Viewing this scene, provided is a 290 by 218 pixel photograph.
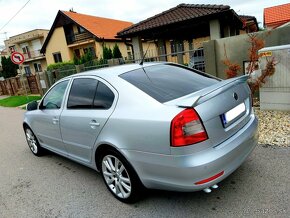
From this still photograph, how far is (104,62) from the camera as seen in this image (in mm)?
10938

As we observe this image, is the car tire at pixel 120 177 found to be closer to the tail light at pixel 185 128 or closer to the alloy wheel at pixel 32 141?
the tail light at pixel 185 128

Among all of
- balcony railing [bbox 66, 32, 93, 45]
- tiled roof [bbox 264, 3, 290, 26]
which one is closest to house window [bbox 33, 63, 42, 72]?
balcony railing [bbox 66, 32, 93, 45]

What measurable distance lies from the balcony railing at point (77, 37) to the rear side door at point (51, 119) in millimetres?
24694

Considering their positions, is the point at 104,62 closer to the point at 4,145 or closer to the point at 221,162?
the point at 4,145

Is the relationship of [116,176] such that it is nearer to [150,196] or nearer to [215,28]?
[150,196]

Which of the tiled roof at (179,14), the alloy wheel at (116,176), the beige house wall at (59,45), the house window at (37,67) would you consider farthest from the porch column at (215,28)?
the house window at (37,67)

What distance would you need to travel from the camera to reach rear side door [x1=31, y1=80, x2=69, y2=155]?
402cm

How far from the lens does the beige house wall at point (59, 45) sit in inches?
1219

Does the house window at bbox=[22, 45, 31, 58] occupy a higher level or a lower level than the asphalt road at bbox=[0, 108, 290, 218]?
higher

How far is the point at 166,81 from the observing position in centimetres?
315

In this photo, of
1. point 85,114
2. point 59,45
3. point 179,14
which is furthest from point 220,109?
point 59,45

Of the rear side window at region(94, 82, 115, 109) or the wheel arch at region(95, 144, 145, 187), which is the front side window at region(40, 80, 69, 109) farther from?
the wheel arch at region(95, 144, 145, 187)

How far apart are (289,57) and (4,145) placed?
687cm

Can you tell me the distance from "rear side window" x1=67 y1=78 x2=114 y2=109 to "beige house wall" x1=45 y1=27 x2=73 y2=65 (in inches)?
1162
